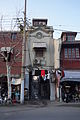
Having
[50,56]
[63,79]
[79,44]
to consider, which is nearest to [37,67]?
[50,56]

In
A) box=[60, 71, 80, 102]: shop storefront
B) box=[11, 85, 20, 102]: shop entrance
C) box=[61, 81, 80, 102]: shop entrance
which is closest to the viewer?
box=[60, 71, 80, 102]: shop storefront

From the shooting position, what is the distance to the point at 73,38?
3000 cm

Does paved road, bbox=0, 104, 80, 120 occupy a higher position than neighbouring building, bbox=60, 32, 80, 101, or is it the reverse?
neighbouring building, bbox=60, 32, 80, 101

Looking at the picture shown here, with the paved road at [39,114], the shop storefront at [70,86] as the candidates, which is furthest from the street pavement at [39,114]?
the shop storefront at [70,86]

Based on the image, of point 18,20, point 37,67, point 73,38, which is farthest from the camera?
point 73,38

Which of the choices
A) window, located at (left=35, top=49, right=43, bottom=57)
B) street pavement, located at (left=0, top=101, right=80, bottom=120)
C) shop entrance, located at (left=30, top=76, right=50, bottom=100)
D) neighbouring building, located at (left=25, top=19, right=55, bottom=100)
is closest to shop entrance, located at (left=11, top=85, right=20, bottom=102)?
neighbouring building, located at (left=25, top=19, right=55, bottom=100)

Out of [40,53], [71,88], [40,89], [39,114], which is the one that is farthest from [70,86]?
[39,114]

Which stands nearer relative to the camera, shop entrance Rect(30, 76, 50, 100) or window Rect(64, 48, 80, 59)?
window Rect(64, 48, 80, 59)

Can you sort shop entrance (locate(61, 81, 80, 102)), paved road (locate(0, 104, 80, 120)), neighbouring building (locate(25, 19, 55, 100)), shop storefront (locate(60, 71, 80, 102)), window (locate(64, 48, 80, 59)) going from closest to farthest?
paved road (locate(0, 104, 80, 120)), shop storefront (locate(60, 71, 80, 102)), shop entrance (locate(61, 81, 80, 102)), neighbouring building (locate(25, 19, 55, 100)), window (locate(64, 48, 80, 59))

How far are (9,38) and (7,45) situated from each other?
102 centimetres

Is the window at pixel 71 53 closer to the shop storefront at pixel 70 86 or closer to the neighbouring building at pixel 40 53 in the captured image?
the neighbouring building at pixel 40 53

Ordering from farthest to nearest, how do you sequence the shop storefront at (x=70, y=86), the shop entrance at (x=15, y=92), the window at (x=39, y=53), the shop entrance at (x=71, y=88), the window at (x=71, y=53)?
the window at (x=71, y=53) < the window at (x=39, y=53) < the shop entrance at (x=71, y=88) < the shop entrance at (x=15, y=92) < the shop storefront at (x=70, y=86)

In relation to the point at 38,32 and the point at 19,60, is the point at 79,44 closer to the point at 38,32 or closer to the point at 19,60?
the point at 38,32

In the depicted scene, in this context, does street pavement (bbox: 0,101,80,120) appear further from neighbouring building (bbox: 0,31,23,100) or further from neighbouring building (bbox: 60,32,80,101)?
neighbouring building (bbox: 0,31,23,100)
